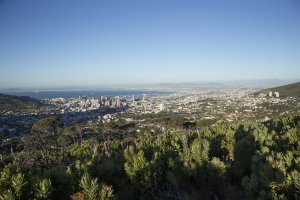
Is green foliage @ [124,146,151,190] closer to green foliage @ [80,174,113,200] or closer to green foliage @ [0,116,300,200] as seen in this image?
green foliage @ [0,116,300,200]

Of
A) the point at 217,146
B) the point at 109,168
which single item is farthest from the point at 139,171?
the point at 217,146

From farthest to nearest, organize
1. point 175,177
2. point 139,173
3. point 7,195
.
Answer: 1. point 175,177
2. point 139,173
3. point 7,195

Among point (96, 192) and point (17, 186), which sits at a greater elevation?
point (17, 186)

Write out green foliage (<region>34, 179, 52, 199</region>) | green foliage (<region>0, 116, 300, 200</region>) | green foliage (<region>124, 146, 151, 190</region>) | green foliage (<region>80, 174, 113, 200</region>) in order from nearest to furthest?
green foliage (<region>80, 174, 113, 200</region>) < green foliage (<region>34, 179, 52, 199</region>) < green foliage (<region>0, 116, 300, 200</region>) < green foliage (<region>124, 146, 151, 190</region>)

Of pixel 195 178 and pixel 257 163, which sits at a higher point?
pixel 257 163

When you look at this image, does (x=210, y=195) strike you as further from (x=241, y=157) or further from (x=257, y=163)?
(x=241, y=157)

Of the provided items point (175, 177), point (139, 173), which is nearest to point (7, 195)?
point (139, 173)

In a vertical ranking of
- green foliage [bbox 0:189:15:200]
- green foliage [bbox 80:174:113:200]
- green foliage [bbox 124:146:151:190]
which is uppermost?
green foliage [bbox 0:189:15:200]

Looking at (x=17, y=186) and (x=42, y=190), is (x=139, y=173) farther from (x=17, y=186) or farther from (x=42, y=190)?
(x=17, y=186)

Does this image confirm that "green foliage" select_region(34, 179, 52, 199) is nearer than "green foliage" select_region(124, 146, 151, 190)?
Yes

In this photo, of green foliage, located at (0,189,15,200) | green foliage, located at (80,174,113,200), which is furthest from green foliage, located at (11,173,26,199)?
green foliage, located at (80,174,113,200)

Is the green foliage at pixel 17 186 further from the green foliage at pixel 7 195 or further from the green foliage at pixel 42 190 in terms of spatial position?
the green foliage at pixel 42 190
